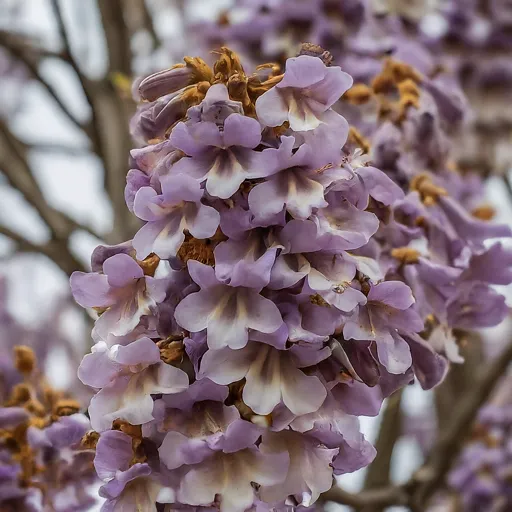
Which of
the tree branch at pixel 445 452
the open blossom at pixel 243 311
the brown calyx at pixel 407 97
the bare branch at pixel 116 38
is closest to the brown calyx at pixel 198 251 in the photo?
the open blossom at pixel 243 311

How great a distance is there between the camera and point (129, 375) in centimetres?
58

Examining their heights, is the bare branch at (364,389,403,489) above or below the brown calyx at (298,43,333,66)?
below

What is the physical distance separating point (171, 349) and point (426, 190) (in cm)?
40

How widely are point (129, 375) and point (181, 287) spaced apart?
2.9 inches

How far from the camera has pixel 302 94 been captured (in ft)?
2.04

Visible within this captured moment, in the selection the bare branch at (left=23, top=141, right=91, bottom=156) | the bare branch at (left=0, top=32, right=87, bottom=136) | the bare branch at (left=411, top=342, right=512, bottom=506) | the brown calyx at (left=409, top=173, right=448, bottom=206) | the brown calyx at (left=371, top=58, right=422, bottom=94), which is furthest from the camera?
the bare branch at (left=23, top=141, right=91, bottom=156)

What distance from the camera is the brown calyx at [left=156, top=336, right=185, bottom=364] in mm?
584

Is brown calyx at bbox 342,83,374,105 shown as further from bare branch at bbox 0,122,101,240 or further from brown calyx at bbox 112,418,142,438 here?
bare branch at bbox 0,122,101,240

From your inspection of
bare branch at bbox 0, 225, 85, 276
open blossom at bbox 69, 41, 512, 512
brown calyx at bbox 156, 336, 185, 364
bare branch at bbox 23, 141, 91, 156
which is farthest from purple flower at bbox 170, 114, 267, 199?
bare branch at bbox 23, 141, 91, 156

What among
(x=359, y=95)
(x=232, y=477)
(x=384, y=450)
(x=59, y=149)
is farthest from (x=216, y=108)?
(x=59, y=149)

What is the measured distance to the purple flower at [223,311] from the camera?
1.82 feet

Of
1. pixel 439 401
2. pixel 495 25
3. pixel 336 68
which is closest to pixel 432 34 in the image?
pixel 495 25

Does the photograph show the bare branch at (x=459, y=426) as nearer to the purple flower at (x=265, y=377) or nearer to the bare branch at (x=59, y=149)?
the purple flower at (x=265, y=377)

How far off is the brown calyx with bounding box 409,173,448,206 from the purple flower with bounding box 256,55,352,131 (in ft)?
0.89
